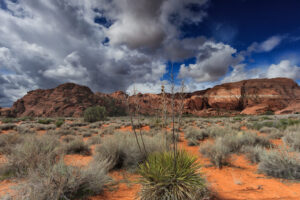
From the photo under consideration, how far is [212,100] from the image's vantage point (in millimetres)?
64000

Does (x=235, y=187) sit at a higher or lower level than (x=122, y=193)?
lower

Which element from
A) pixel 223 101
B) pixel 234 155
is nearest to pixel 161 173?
pixel 234 155

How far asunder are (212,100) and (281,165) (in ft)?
217

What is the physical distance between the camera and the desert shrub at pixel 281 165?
326 centimetres

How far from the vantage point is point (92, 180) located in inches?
108

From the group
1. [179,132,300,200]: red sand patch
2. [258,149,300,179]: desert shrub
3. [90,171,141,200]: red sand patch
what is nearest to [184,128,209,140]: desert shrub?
[179,132,300,200]: red sand patch

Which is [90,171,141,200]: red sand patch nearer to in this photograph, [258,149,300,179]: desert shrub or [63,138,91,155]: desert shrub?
[63,138,91,155]: desert shrub

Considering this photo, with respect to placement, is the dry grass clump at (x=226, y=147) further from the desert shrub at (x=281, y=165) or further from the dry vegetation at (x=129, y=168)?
the desert shrub at (x=281, y=165)

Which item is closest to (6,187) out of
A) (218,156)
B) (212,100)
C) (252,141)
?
(218,156)

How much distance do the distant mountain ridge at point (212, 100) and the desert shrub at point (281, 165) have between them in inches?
1807

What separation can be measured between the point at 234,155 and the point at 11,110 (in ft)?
273

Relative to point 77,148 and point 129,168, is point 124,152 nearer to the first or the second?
point 129,168

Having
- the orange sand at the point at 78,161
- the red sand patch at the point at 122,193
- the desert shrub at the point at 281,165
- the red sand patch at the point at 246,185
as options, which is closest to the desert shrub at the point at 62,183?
the red sand patch at the point at 122,193

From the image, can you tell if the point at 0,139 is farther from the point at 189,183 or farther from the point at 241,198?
the point at 241,198
